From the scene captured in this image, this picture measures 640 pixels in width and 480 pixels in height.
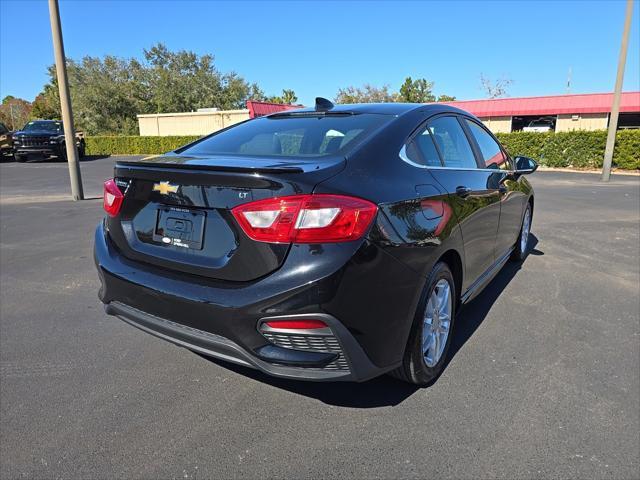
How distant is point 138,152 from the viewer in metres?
33.5

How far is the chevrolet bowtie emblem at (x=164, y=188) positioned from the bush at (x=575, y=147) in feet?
71.3

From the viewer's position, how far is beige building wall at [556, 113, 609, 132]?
33531 mm

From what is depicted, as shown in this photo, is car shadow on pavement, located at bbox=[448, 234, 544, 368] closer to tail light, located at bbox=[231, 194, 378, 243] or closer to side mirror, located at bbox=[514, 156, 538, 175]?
side mirror, located at bbox=[514, 156, 538, 175]

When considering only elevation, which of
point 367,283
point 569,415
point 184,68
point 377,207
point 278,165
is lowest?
point 569,415

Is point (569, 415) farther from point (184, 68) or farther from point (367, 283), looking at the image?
point (184, 68)

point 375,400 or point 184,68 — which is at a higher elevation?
point 184,68

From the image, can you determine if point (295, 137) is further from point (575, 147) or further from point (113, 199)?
point (575, 147)

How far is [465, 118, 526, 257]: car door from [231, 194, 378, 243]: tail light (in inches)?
81.9

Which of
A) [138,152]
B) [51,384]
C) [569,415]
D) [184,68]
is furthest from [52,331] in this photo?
[184,68]

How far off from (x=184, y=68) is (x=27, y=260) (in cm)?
5153

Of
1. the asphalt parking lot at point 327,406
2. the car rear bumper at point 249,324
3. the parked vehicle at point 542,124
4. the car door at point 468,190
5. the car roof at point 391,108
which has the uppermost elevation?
the parked vehicle at point 542,124

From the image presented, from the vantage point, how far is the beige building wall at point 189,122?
33.6 m

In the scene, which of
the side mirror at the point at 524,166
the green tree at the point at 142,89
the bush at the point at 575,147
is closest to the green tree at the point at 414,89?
the green tree at the point at 142,89

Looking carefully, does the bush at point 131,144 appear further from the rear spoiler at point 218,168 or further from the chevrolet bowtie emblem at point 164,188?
the chevrolet bowtie emblem at point 164,188
